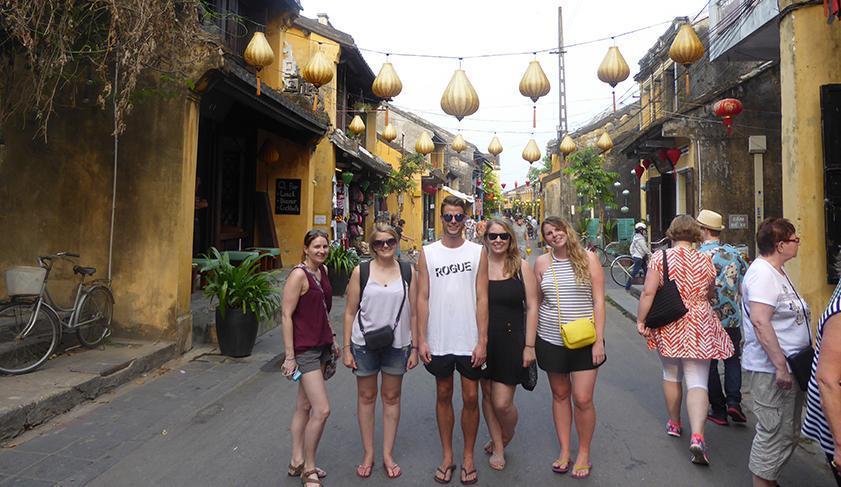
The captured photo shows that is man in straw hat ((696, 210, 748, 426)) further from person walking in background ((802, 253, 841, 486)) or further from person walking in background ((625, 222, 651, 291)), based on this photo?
person walking in background ((625, 222, 651, 291))

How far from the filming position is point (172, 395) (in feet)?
17.9

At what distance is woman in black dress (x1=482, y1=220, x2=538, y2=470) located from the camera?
11.5ft

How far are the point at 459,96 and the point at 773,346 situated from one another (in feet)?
17.2

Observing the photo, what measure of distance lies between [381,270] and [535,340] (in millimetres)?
1121

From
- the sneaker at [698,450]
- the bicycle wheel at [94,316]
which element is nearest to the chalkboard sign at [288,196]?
the bicycle wheel at [94,316]

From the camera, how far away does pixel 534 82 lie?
306 inches

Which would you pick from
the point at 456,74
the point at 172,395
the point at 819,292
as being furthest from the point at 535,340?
the point at 456,74

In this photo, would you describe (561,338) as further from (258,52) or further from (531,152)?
(531,152)

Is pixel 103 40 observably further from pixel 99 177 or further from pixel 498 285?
pixel 498 285

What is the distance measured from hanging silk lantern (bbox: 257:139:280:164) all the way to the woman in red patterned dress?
9.02 metres

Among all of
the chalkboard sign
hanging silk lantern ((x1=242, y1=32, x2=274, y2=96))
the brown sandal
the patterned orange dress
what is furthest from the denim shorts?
the chalkboard sign

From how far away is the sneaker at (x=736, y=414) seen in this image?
4605 mm

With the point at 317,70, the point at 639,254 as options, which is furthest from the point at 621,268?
the point at 317,70

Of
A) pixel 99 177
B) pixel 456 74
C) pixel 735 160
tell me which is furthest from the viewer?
pixel 735 160
